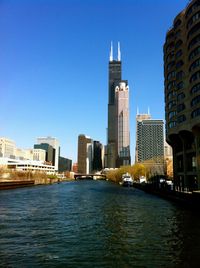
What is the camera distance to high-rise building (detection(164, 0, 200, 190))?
286 feet

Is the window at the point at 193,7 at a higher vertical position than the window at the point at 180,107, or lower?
higher

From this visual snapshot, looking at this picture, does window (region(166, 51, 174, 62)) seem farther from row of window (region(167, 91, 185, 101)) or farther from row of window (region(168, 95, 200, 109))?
row of window (region(168, 95, 200, 109))

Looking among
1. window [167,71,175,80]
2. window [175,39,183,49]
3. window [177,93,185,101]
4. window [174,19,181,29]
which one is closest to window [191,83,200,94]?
window [177,93,185,101]

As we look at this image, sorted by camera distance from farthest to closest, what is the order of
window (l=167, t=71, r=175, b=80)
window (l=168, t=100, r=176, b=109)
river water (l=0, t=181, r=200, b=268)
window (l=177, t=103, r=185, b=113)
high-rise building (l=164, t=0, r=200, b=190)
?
window (l=167, t=71, r=175, b=80), window (l=168, t=100, r=176, b=109), window (l=177, t=103, r=185, b=113), high-rise building (l=164, t=0, r=200, b=190), river water (l=0, t=181, r=200, b=268)

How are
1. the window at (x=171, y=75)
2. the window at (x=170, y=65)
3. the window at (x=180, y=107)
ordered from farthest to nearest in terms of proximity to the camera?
the window at (x=170, y=65) < the window at (x=171, y=75) < the window at (x=180, y=107)

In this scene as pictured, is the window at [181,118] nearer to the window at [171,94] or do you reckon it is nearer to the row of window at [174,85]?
the row of window at [174,85]

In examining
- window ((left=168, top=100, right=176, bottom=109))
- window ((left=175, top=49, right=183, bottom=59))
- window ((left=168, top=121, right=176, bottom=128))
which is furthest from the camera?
window ((left=168, top=100, right=176, bottom=109))

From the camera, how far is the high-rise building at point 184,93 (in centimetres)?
8725

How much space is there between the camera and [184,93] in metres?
94.9

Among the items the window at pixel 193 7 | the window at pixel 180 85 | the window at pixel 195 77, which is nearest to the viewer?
the window at pixel 195 77

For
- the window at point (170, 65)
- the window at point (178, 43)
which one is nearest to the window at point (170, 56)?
the window at point (170, 65)

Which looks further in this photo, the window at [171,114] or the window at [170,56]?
the window at [170,56]

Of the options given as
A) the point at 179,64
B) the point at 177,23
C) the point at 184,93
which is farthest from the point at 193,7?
the point at 184,93

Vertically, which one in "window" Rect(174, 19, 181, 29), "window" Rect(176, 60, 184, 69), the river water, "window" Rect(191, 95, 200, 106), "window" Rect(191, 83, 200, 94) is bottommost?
the river water
